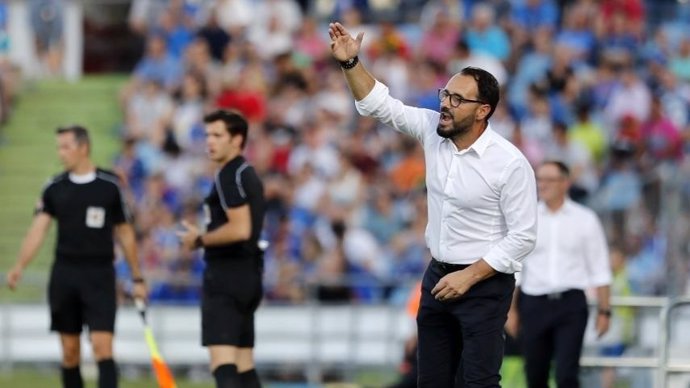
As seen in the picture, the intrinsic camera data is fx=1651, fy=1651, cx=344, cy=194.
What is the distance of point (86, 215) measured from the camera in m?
Result: 12.3

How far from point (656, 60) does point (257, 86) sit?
510 centimetres

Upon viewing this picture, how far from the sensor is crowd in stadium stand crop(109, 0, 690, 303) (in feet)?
60.3

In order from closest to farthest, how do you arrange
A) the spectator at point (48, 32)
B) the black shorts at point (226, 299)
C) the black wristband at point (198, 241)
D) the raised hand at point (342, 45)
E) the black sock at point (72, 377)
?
the raised hand at point (342, 45), the black wristband at point (198, 241), the black shorts at point (226, 299), the black sock at point (72, 377), the spectator at point (48, 32)

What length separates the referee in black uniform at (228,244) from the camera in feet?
37.1

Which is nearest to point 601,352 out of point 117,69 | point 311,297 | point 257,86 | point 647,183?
point 647,183

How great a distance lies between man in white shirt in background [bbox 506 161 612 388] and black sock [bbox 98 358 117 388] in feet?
10.2

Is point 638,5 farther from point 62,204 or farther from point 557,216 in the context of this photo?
point 62,204

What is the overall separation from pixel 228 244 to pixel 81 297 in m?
1.54

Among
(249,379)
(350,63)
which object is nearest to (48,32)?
(249,379)

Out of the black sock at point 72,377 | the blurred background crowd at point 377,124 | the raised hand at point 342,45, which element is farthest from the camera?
the blurred background crowd at point 377,124

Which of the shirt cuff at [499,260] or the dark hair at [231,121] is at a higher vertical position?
the dark hair at [231,121]

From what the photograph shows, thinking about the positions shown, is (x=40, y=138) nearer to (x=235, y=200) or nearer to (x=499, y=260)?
(x=235, y=200)

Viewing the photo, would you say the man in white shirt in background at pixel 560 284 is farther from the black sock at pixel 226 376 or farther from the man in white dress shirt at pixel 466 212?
the man in white dress shirt at pixel 466 212

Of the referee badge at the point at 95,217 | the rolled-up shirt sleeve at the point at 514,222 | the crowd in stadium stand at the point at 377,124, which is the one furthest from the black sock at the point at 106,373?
the crowd in stadium stand at the point at 377,124
